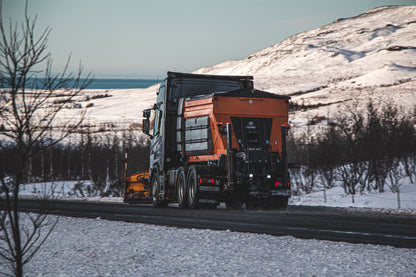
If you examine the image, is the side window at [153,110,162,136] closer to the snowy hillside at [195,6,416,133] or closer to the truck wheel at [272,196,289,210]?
the truck wheel at [272,196,289,210]

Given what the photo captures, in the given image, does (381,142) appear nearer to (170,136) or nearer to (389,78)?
(170,136)

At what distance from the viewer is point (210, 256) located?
913cm

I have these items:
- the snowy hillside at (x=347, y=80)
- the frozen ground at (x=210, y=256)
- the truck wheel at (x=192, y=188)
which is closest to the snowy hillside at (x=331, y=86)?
the snowy hillside at (x=347, y=80)

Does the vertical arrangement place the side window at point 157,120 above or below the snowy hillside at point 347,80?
below

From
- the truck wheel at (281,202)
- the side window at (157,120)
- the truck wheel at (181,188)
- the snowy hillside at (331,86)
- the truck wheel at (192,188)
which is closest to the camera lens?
the truck wheel at (192,188)

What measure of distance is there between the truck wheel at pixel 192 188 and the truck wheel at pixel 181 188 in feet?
1.11

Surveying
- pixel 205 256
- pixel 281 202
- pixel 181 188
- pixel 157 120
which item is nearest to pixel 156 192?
pixel 181 188

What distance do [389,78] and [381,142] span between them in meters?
110

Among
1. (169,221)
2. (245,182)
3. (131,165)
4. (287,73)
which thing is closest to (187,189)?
(245,182)

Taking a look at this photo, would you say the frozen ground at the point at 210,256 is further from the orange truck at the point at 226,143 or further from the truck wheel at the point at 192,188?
the truck wheel at the point at 192,188

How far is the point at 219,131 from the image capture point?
19.4 metres

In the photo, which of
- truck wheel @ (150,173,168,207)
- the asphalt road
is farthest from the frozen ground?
truck wheel @ (150,173,168,207)

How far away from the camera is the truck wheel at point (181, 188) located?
820 inches

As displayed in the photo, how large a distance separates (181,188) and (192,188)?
111 cm
